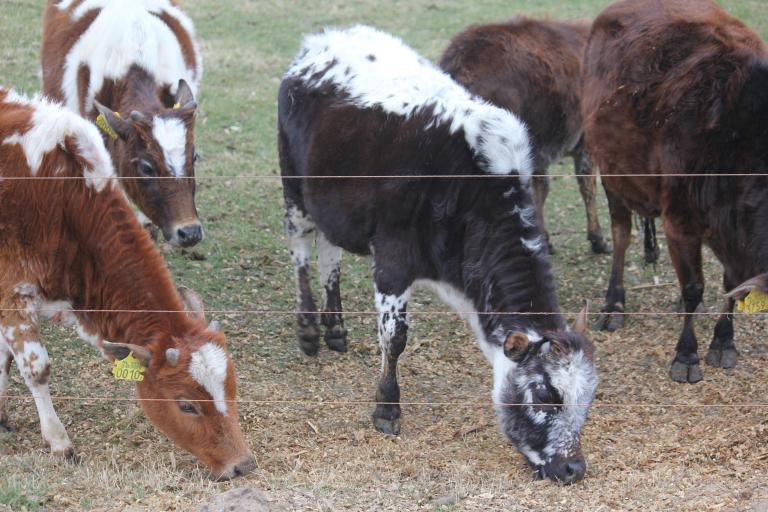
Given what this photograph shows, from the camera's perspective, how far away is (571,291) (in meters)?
8.44

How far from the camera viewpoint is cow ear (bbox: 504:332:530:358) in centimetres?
547

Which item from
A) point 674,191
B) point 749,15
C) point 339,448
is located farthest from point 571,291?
point 749,15

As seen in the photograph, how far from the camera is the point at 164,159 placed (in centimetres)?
740

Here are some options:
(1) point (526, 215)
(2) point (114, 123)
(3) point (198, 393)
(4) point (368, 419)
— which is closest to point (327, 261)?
(4) point (368, 419)

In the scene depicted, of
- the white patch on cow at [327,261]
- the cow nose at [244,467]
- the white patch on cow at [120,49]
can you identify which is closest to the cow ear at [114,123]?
the white patch on cow at [120,49]

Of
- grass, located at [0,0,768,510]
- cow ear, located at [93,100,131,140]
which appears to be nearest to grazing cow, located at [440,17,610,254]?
grass, located at [0,0,768,510]

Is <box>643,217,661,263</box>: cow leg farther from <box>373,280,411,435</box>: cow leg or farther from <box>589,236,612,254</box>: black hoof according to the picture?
<box>373,280,411,435</box>: cow leg

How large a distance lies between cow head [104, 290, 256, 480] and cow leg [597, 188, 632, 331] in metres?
3.41

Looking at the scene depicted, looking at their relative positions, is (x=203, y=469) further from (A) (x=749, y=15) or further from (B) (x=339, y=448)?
(A) (x=749, y=15)

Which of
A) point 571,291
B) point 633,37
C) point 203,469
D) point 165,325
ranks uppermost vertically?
point 633,37

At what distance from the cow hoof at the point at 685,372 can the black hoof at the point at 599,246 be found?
2344 millimetres

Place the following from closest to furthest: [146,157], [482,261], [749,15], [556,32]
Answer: [482,261] → [146,157] → [556,32] → [749,15]

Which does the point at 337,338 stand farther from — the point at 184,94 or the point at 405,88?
the point at 184,94

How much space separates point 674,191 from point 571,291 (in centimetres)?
192
